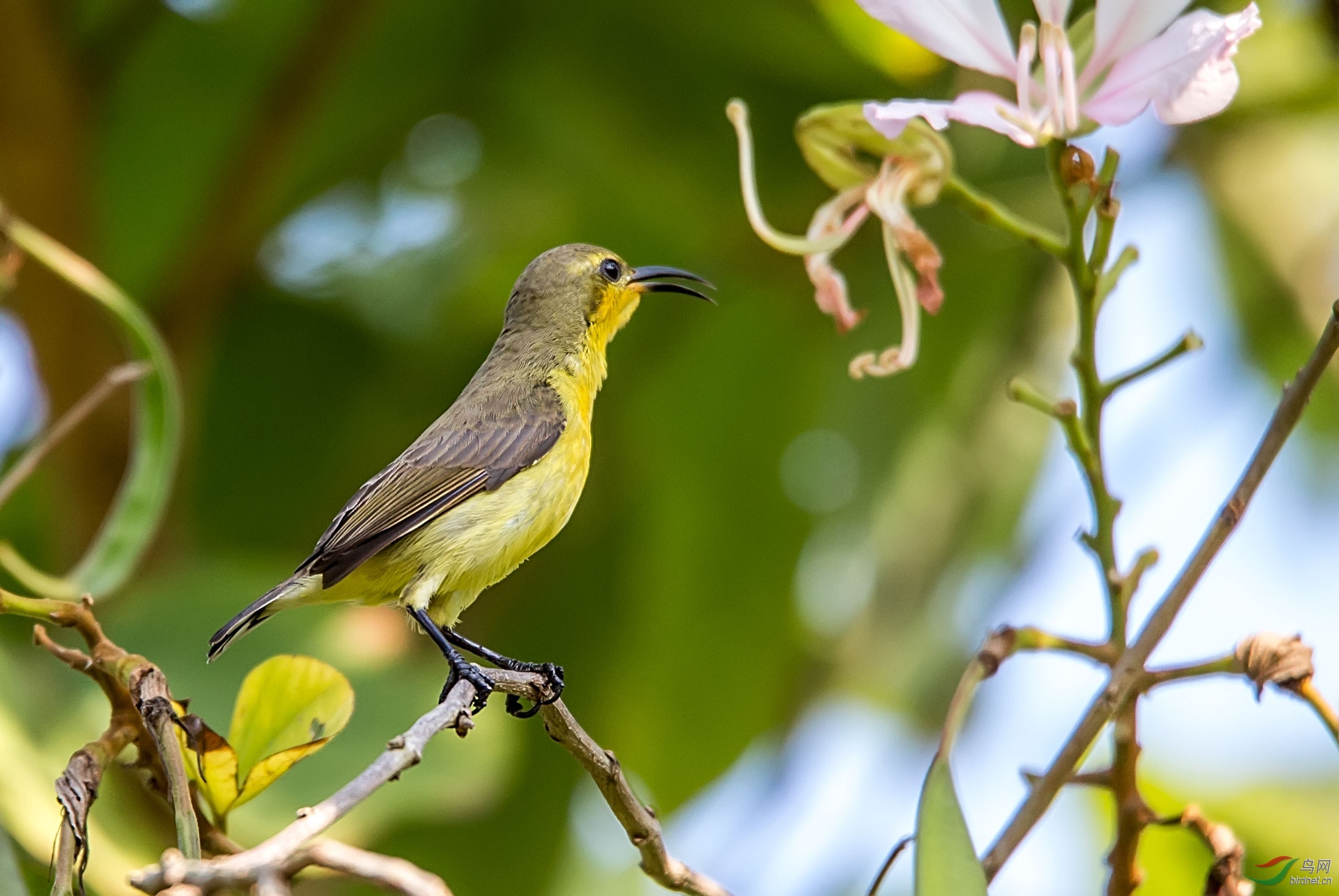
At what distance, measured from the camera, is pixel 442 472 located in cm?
292

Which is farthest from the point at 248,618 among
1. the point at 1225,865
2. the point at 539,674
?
the point at 1225,865

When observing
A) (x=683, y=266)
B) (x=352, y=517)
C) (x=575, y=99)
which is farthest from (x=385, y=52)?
(x=352, y=517)

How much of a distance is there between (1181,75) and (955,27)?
0.30 meters

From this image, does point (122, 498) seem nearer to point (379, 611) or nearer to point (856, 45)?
point (379, 611)

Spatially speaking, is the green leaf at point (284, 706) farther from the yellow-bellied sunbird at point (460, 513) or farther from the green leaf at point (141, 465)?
the yellow-bellied sunbird at point (460, 513)

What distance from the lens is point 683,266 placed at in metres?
4.57

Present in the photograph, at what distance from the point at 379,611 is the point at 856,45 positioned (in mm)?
2075

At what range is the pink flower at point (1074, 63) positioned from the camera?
5.82 ft

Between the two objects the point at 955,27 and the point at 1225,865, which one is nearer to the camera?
the point at 1225,865

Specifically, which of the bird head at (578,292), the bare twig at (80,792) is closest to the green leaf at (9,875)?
the bare twig at (80,792)

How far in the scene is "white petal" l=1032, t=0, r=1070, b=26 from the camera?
187 cm

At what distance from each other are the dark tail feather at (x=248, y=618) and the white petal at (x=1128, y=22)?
5.09ft

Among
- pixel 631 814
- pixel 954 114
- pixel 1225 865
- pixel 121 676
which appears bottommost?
pixel 1225 865

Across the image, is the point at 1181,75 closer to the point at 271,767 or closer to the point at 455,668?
the point at 271,767
